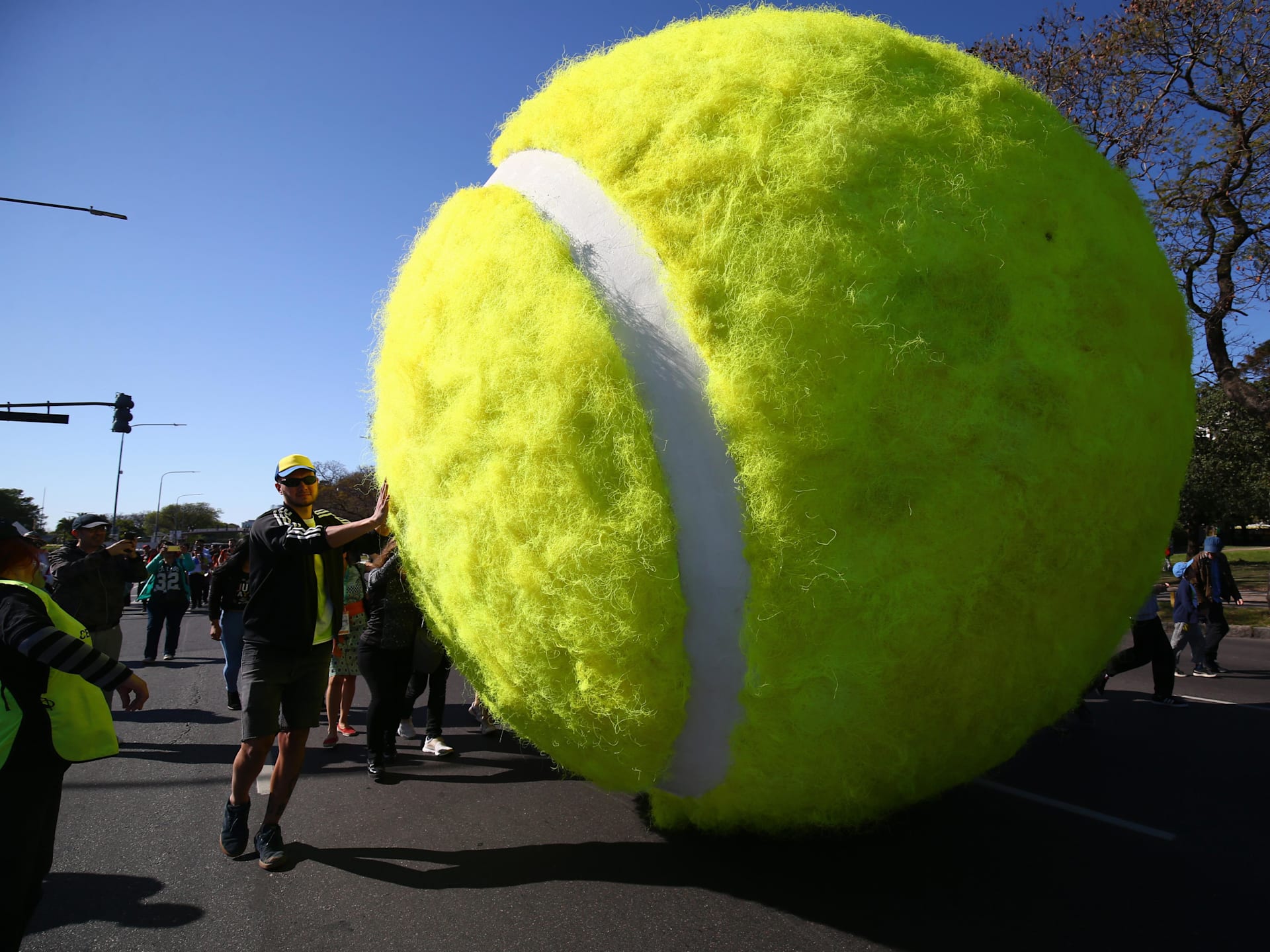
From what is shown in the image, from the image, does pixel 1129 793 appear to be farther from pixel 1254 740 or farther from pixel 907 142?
pixel 907 142

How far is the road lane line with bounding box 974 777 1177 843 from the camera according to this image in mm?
3312

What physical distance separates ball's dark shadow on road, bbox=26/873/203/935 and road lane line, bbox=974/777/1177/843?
3.59 metres

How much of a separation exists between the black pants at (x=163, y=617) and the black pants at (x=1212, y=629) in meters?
11.3

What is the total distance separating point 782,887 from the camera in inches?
109

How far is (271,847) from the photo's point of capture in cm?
307

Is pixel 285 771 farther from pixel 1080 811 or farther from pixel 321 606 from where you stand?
pixel 1080 811

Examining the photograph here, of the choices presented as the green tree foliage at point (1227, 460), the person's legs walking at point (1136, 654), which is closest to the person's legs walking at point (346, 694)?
the person's legs walking at point (1136, 654)

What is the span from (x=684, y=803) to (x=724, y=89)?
2476 millimetres

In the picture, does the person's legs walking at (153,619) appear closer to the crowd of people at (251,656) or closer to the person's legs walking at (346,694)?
the crowd of people at (251,656)

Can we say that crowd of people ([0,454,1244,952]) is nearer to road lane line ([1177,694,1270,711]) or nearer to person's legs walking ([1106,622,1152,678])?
person's legs walking ([1106,622,1152,678])

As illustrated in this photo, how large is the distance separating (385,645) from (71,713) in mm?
2067

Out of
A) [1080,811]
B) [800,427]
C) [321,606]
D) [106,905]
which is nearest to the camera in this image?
[800,427]

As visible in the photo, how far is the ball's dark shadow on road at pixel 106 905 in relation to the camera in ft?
8.67

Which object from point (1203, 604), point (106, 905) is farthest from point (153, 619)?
point (1203, 604)
